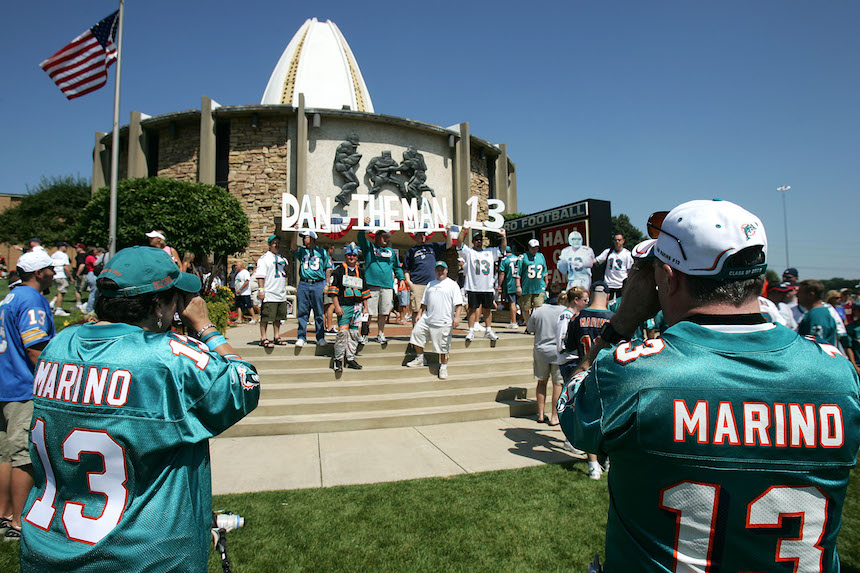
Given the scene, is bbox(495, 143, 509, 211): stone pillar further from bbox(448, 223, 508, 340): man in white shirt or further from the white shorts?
the white shorts

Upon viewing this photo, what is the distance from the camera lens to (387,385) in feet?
24.4

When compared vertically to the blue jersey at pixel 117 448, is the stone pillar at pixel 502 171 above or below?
above

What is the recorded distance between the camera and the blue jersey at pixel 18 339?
11.7 feet

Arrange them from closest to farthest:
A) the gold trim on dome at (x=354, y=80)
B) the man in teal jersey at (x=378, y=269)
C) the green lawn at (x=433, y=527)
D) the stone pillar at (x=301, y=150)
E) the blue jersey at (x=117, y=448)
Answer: the blue jersey at (x=117, y=448) → the green lawn at (x=433, y=527) → the man in teal jersey at (x=378, y=269) → the stone pillar at (x=301, y=150) → the gold trim on dome at (x=354, y=80)

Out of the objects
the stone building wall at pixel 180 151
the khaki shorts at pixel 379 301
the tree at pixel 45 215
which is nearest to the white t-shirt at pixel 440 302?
the khaki shorts at pixel 379 301

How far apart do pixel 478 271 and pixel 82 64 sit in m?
11.1

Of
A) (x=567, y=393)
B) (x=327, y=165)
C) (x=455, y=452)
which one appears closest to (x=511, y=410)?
(x=455, y=452)

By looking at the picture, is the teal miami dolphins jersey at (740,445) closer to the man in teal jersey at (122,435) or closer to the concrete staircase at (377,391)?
the man in teal jersey at (122,435)

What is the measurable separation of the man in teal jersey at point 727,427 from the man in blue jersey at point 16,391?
4191 mm

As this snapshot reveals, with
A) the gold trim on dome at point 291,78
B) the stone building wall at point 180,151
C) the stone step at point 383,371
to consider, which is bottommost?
the stone step at point 383,371

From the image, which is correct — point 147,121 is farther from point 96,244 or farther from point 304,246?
point 304,246

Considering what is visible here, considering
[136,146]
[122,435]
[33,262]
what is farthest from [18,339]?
[136,146]

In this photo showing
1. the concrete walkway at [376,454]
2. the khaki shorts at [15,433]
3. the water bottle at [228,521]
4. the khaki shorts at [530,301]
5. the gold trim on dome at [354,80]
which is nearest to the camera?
the water bottle at [228,521]

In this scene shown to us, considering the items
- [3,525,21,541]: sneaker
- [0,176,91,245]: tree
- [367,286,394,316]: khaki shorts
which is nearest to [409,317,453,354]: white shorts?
[367,286,394,316]: khaki shorts
